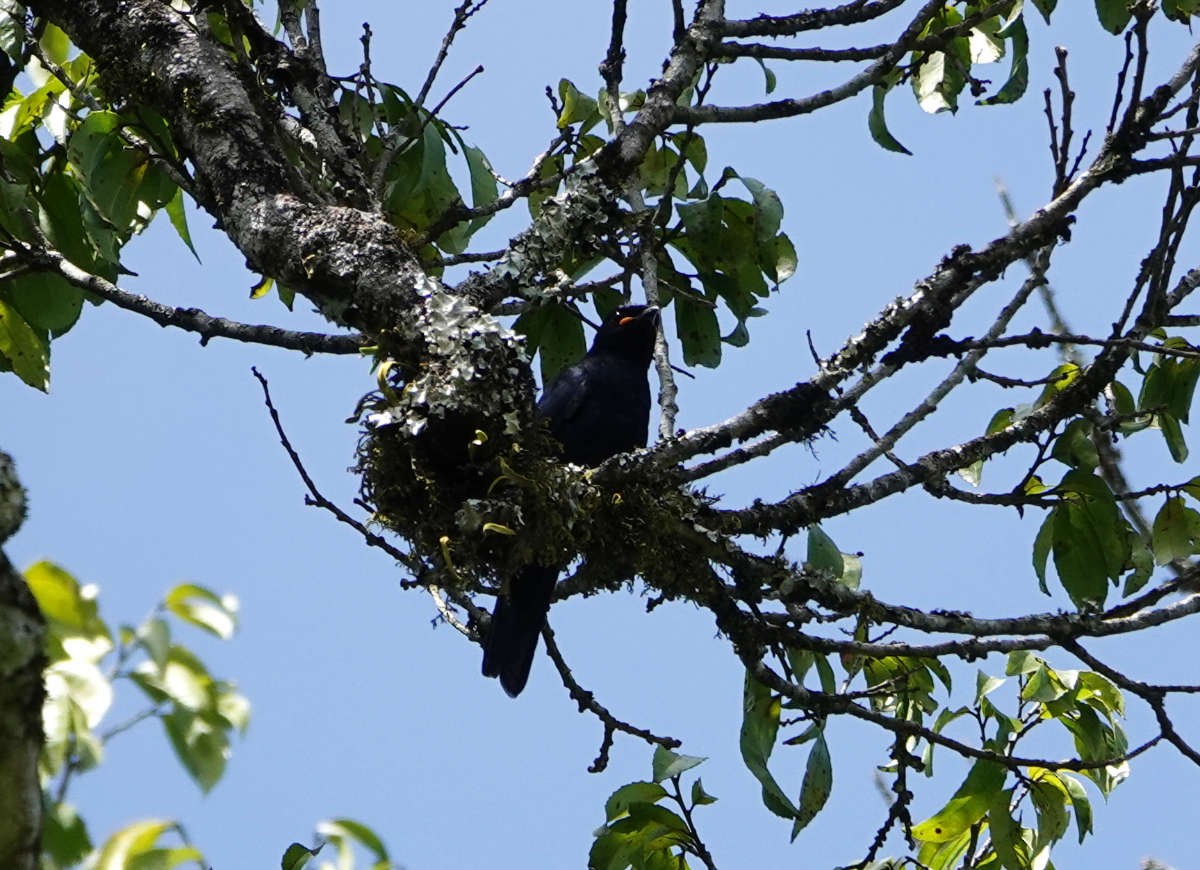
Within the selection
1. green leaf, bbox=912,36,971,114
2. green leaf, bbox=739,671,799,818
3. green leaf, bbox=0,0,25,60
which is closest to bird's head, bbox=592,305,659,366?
green leaf, bbox=912,36,971,114

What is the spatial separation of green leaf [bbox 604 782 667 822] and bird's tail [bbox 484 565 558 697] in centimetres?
49

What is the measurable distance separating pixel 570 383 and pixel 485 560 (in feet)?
6.03

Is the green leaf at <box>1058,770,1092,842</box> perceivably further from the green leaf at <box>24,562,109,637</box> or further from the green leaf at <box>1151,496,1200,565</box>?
the green leaf at <box>24,562,109,637</box>

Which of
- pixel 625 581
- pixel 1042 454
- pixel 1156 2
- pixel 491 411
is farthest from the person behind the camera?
pixel 1156 2

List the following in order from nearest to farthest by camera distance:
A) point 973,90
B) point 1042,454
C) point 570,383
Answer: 1. point 1042,454
2. point 973,90
3. point 570,383

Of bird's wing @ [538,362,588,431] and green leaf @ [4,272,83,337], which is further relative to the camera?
bird's wing @ [538,362,588,431]

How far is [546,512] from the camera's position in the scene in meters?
2.88

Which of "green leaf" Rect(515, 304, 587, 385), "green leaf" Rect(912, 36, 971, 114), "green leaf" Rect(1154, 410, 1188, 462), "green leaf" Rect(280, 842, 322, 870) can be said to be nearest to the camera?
"green leaf" Rect(280, 842, 322, 870)

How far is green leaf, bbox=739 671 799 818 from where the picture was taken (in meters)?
3.34

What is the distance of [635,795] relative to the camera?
3.41m

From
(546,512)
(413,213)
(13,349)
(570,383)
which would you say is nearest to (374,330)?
(546,512)

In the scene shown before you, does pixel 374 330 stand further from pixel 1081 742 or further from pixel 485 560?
pixel 1081 742

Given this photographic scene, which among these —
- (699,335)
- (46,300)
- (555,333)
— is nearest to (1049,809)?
(699,335)

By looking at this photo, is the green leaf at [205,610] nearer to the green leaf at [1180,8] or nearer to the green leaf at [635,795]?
the green leaf at [635,795]
